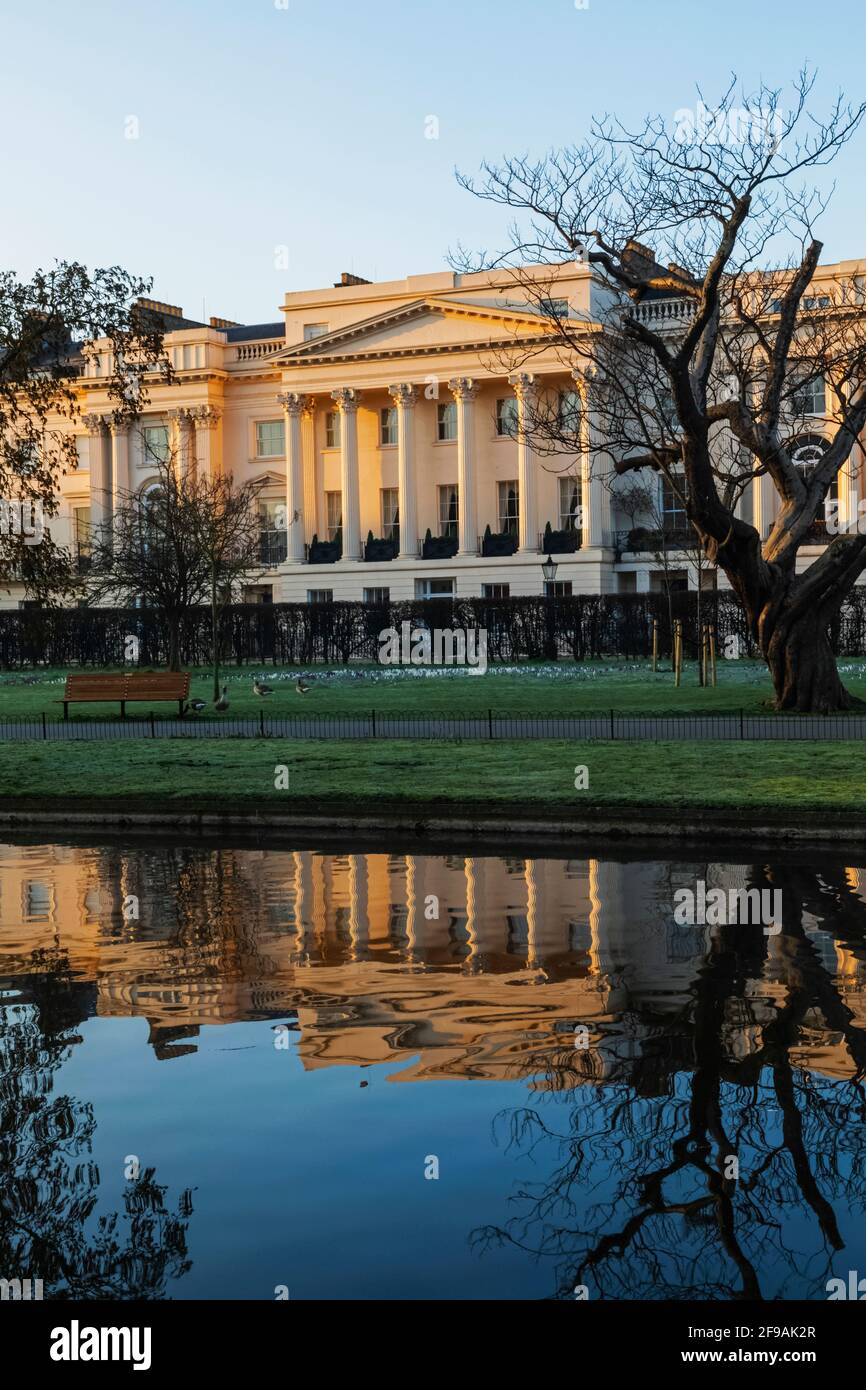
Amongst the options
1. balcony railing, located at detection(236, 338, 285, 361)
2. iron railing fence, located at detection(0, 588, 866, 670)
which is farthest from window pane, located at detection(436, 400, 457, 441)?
iron railing fence, located at detection(0, 588, 866, 670)

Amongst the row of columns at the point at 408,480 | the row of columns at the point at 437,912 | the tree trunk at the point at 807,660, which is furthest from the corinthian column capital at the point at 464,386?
the row of columns at the point at 437,912

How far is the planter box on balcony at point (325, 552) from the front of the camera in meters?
84.8

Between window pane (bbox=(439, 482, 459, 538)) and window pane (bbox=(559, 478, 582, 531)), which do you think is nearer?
window pane (bbox=(559, 478, 582, 531))

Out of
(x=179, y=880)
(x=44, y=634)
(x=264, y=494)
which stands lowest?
(x=179, y=880)

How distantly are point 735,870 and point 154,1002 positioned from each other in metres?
6.02

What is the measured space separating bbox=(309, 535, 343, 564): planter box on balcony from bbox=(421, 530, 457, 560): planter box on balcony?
5147mm

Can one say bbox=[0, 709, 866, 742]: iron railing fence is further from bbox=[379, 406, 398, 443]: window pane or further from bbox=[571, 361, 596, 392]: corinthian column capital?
bbox=[379, 406, 398, 443]: window pane

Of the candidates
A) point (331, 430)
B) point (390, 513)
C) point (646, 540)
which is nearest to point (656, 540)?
point (646, 540)

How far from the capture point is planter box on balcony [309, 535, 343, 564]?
3339 inches

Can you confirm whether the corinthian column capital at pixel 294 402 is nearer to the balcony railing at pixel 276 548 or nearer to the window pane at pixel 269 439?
the window pane at pixel 269 439

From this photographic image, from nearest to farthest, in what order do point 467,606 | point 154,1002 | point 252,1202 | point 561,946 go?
point 252,1202 → point 154,1002 → point 561,946 → point 467,606

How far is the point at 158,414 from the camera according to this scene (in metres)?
92.2

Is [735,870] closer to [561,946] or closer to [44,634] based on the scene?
[561,946]
